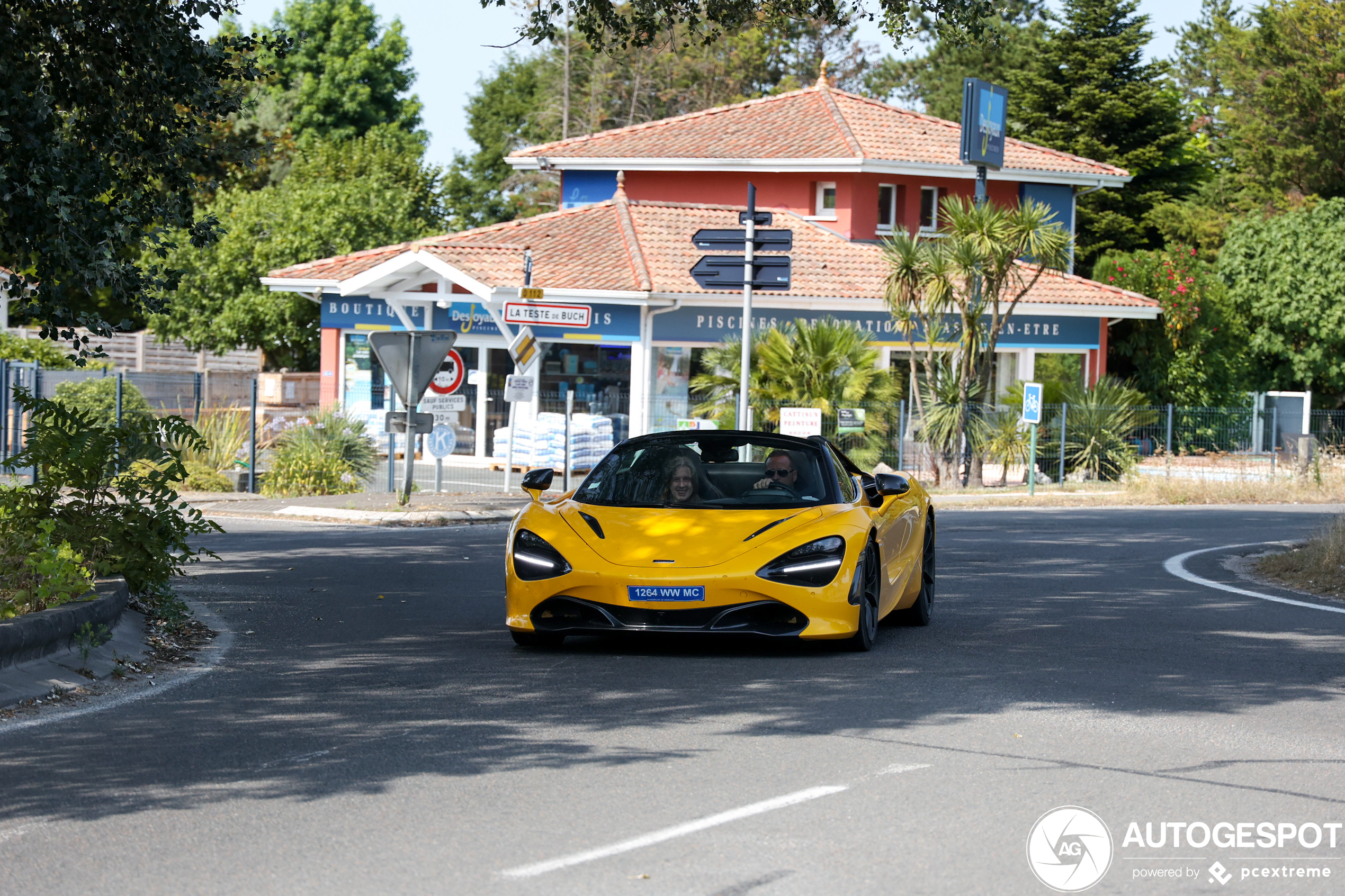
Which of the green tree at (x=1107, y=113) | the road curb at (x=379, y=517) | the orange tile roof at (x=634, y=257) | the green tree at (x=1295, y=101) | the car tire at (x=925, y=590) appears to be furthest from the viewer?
the green tree at (x=1107, y=113)

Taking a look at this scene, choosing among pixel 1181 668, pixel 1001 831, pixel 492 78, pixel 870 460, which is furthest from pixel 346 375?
pixel 492 78

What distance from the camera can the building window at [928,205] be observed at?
122 feet

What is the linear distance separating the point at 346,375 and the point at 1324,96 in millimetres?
30237

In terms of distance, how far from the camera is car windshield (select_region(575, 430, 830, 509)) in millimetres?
9938

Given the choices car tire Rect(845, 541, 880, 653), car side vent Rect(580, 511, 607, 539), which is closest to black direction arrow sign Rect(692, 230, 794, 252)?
car side vent Rect(580, 511, 607, 539)

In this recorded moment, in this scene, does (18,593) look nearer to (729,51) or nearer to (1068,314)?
(1068,314)

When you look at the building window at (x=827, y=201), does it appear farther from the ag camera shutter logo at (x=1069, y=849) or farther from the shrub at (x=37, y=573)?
the ag camera shutter logo at (x=1069, y=849)

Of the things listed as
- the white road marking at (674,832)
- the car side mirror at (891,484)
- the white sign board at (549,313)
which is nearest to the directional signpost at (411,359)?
the white sign board at (549,313)

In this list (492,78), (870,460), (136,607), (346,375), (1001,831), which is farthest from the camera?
(492,78)

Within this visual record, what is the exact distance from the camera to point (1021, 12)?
6362 cm

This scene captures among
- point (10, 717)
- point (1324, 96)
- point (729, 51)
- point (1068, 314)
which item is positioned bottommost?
point (10, 717)

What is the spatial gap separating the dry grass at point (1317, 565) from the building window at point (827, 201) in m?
21.8

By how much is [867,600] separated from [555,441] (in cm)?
1906

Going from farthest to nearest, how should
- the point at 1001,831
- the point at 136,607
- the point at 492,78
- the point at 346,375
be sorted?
the point at 492,78 → the point at 346,375 → the point at 136,607 → the point at 1001,831
